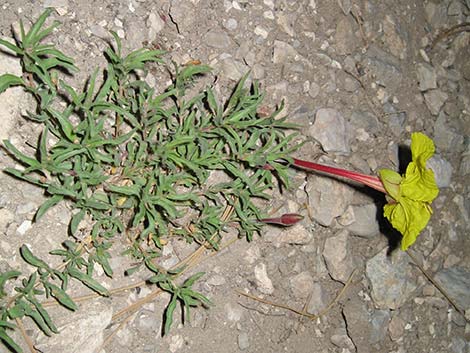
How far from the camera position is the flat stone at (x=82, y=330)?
2.70 m

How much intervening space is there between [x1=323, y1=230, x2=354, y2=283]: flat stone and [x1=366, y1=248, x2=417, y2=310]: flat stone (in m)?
0.17

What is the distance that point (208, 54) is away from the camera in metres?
3.18

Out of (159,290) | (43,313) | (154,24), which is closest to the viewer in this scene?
(43,313)

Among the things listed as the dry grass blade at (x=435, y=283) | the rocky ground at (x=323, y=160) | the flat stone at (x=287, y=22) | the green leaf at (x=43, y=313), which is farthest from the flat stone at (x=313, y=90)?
the green leaf at (x=43, y=313)

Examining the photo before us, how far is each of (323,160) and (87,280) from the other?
1519 mm

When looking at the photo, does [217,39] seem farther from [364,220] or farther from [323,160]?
[364,220]

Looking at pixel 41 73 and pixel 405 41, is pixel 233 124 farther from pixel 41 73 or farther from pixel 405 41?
pixel 405 41

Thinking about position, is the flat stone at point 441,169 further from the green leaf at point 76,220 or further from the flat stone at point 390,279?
the green leaf at point 76,220

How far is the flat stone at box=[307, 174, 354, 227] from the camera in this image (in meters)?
3.33

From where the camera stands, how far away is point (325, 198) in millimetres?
3344

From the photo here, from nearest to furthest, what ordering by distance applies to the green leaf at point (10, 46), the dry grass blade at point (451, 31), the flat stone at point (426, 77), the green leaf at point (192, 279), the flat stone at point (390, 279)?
the green leaf at point (10, 46) → the green leaf at point (192, 279) → the flat stone at point (390, 279) → the flat stone at point (426, 77) → the dry grass blade at point (451, 31)

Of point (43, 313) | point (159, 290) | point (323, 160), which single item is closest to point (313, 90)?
point (323, 160)

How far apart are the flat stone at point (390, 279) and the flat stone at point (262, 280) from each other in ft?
2.24

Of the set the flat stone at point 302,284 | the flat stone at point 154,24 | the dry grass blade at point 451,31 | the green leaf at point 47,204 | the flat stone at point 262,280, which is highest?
the flat stone at point 154,24
